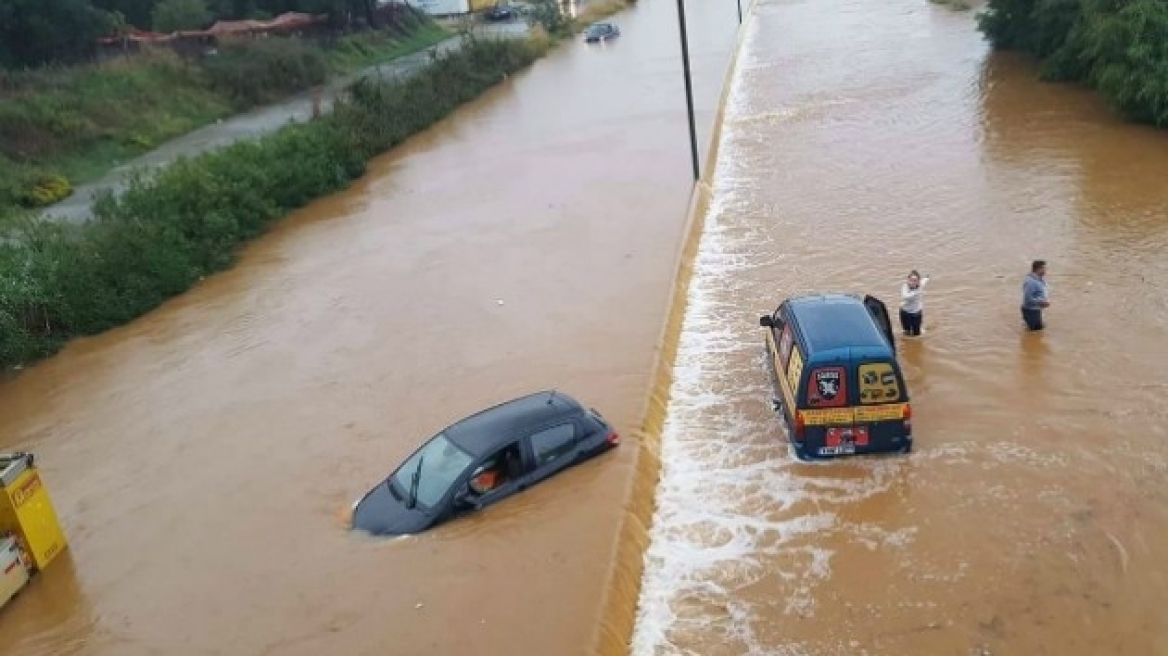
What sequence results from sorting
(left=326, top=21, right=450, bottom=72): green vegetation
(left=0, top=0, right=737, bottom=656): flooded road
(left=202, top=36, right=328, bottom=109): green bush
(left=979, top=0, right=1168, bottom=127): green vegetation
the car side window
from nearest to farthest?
(left=0, top=0, right=737, bottom=656): flooded road → the car side window → (left=979, top=0, right=1168, bottom=127): green vegetation → (left=202, top=36, right=328, bottom=109): green bush → (left=326, top=21, right=450, bottom=72): green vegetation

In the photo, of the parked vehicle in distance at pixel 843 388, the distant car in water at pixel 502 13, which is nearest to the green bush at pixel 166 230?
the parked vehicle in distance at pixel 843 388

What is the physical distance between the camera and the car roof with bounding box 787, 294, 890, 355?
463 inches

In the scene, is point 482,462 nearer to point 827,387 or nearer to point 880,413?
point 827,387

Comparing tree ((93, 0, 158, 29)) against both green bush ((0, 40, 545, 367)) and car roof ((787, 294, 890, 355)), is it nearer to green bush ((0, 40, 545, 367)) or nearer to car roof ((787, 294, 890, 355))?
green bush ((0, 40, 545, 367))

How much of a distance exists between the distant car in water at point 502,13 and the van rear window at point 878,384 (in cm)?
6295

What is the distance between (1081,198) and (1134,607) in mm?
13858

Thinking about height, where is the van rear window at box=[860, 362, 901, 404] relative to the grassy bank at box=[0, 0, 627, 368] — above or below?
below

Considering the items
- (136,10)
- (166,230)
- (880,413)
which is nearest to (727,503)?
(880,413)

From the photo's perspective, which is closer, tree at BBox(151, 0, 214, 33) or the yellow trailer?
the yellow trailer

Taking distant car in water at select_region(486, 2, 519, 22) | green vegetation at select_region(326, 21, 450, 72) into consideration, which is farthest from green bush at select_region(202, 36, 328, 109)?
distant car in water at select_region(486, 2, 519, 22)

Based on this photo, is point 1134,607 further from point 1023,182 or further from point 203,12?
point 203,12

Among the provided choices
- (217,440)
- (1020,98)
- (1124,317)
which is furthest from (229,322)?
(1020,98)

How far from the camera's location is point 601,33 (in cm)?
5972

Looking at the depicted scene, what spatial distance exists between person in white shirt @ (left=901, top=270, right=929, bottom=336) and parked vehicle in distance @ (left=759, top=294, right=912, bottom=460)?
232 centimetres
